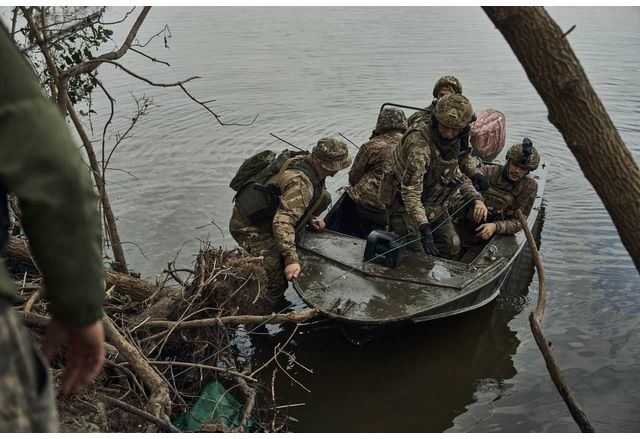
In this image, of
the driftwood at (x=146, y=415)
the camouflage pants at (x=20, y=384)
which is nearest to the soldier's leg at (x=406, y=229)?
the driftwood at (x=146, y=415)

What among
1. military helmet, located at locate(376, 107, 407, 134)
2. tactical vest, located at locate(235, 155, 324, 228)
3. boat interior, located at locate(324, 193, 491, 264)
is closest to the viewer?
tactical vest, located at locate(235, 155, 324, 228)

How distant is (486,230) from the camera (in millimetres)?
7754

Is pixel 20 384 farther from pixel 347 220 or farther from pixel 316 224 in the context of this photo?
pixel 347 220

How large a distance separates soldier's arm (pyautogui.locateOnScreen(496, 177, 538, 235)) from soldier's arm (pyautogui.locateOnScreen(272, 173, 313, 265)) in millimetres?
2253

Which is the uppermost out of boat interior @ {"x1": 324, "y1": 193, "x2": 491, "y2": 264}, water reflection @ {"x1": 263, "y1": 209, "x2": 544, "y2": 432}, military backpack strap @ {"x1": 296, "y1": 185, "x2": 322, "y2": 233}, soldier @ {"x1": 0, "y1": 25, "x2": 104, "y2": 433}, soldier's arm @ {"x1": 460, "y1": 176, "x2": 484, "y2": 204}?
soldier @ {"x1": 0, "y1": 25, "x2": 104, "y2": 433}

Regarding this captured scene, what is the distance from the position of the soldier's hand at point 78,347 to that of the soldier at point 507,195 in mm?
6089

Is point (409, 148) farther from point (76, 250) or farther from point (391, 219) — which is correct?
point (76, 250)

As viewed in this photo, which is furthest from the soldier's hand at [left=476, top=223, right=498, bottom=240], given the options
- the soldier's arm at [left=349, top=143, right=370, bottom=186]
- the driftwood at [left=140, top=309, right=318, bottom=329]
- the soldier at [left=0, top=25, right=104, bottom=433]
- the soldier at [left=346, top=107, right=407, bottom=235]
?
the soldier at [left=0, top=25, right=104, bottom=433]

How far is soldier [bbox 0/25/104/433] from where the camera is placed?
1774 millimetres

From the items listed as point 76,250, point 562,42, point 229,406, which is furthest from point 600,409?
point 76,250

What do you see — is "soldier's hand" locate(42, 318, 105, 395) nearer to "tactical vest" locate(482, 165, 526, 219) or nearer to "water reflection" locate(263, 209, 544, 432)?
"water reflection" locate(263, 209, 544, 432)

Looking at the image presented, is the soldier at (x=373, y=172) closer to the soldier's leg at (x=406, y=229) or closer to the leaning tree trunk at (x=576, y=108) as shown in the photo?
the soldier's leg at (x=406, y=229)

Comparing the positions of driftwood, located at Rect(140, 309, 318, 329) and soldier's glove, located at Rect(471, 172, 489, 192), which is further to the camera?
soldier's glove, located at Rect(471, 172, 489, 192)

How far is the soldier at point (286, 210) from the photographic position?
672 centimetres
